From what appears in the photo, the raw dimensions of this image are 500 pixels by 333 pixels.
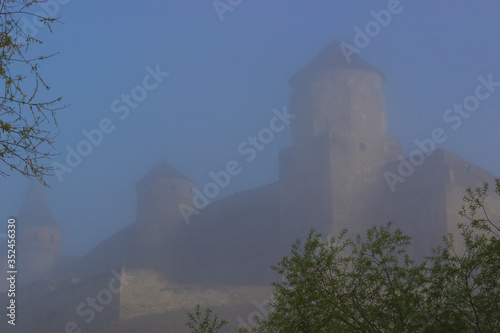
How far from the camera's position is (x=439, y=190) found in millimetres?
33938

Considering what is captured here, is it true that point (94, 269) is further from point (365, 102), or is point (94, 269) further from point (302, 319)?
point (302, 319)

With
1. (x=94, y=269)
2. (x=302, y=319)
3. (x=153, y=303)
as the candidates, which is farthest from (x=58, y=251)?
(x=302, y=319)

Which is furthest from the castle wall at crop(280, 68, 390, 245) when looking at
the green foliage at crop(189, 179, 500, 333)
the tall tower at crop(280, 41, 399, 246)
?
the green foliage at crop(189, 179, 500, 333)

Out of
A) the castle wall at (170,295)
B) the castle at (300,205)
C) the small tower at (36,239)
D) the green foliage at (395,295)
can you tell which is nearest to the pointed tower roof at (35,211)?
the small tower at (36,239)

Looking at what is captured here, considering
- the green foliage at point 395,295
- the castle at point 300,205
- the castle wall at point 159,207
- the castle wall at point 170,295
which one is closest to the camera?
the green foliage at point 395,295

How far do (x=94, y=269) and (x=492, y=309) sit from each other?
55.3m

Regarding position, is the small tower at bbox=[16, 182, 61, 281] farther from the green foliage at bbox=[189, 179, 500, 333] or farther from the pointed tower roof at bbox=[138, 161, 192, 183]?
the green foliage at bbox=[189, 179, 500, 333]

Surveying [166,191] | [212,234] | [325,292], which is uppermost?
[166,191]

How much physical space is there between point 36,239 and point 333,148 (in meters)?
43.8

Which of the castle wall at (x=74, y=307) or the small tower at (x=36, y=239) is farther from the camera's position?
the small tower at (x=36, y=239)

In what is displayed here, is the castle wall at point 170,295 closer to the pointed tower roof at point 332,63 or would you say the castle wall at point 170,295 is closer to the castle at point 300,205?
the castle at point 300,205

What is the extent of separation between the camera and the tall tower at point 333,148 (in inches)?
1469

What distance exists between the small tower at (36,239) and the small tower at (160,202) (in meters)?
25.2

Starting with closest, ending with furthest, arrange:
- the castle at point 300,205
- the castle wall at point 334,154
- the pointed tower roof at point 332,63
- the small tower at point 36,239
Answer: the castle at point 300,205
the castle wall at point 334,154
the pointed tower roof at point 332,63
the small tower at point 36,239
